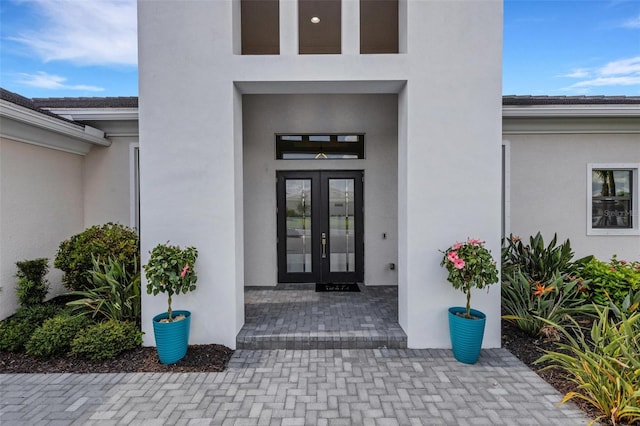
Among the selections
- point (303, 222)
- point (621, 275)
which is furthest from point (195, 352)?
point (621, 275)

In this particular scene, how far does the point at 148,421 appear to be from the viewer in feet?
9.15

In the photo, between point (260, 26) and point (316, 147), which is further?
point (316, 147)

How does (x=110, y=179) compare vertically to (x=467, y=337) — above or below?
above

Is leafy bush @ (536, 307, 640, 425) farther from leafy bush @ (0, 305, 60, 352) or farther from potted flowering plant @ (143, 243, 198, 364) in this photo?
leafy bush @ (0, 305, 60, 352)

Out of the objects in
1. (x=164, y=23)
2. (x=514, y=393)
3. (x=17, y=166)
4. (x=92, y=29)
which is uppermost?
(x=92, y=29)

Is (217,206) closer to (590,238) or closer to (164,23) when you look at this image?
(164,23)

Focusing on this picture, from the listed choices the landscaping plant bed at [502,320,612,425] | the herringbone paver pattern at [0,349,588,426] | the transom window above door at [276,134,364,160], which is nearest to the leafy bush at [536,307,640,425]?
the landscaping plant bed at [502,320,612,425]

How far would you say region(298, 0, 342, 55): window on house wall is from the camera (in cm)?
550

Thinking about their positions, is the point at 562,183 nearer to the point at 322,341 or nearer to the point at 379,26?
the point at 379,26

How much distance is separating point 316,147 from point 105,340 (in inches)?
191

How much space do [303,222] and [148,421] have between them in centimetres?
442

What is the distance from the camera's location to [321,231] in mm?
6648

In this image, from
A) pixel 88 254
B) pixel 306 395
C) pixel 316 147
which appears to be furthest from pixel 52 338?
pixel 316 147

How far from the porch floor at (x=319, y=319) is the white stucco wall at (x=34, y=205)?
3598mm
